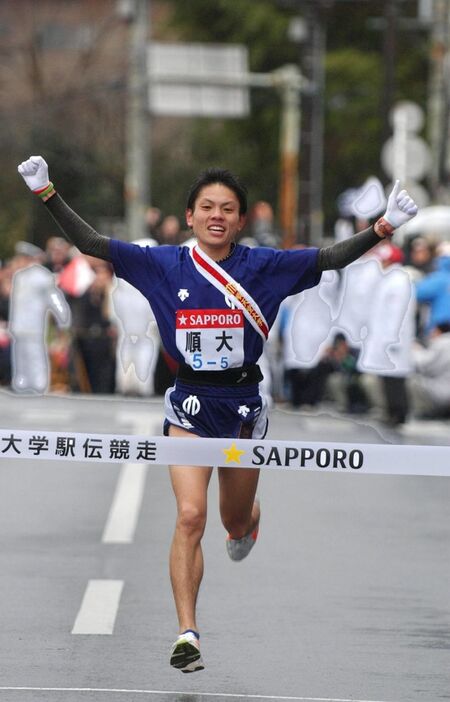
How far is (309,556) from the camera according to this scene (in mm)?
11266

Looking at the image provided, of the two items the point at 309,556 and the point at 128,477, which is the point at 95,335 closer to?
the point at 128,477

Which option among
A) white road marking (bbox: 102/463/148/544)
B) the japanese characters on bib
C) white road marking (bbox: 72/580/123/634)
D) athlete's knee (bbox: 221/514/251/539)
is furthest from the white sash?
white road marking (bbox: 102/463/148/544)

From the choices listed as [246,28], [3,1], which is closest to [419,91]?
[246,28]

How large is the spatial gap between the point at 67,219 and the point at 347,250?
1.02 meters

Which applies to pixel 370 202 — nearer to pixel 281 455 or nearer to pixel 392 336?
pixel 392 336

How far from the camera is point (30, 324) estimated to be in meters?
25.6

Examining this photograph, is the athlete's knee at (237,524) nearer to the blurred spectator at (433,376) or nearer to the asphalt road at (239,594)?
the asphalt road at (239,594)

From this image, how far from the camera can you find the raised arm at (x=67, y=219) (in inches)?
305

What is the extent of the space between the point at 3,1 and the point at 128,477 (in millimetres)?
57855

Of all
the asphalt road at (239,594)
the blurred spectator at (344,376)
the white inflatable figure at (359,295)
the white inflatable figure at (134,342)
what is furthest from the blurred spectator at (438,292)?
the asphalt road at (239,594)

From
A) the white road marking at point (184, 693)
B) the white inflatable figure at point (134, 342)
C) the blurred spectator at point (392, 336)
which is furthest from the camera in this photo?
the white inflatable figure at point (134, 342)

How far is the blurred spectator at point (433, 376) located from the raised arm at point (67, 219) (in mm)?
13586

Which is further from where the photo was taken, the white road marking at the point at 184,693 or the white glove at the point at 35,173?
the white glove at the point at 35,173

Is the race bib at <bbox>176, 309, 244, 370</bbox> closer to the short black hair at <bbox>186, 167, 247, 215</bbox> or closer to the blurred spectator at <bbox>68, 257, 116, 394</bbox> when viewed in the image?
the short black hair at <bbox>186, 167, 247, 215</bbox>
